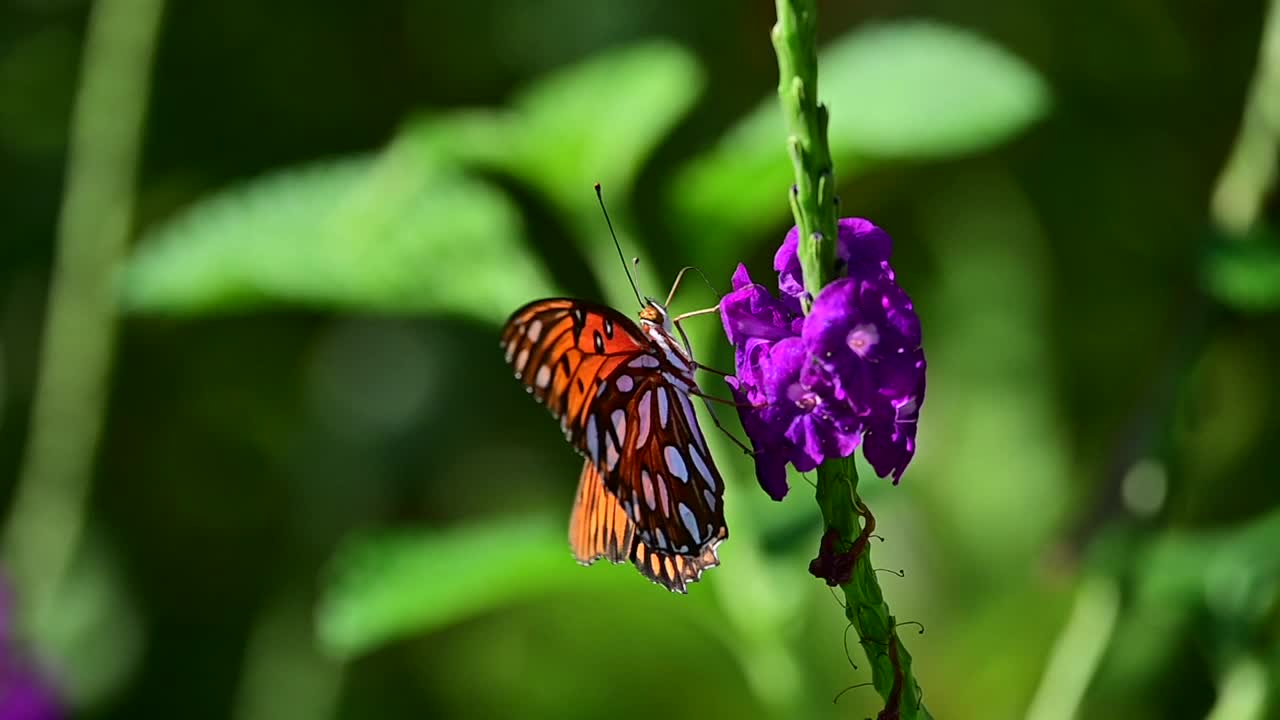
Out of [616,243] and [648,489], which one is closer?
[648,489]

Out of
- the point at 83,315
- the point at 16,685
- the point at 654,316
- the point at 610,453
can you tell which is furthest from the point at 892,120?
the point at 16,685

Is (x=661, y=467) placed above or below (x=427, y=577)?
above

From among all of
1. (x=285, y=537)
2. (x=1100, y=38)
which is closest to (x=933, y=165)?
(x=1100, y=38)

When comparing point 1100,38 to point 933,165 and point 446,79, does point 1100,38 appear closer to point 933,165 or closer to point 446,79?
point 933,165

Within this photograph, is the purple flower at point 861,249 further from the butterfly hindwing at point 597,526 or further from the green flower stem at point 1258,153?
the green flower stem at point 1258,153

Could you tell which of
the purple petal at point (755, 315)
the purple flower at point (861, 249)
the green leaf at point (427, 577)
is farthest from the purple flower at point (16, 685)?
the purple flower at point (861, 249)

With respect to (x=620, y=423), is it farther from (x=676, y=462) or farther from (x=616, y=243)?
(x=616, y=243)

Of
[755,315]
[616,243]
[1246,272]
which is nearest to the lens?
[755,315]

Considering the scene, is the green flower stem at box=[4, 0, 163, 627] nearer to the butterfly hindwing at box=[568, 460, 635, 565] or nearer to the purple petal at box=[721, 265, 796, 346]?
the butterfly hindwing at box=[568, 460, 635, 565]
